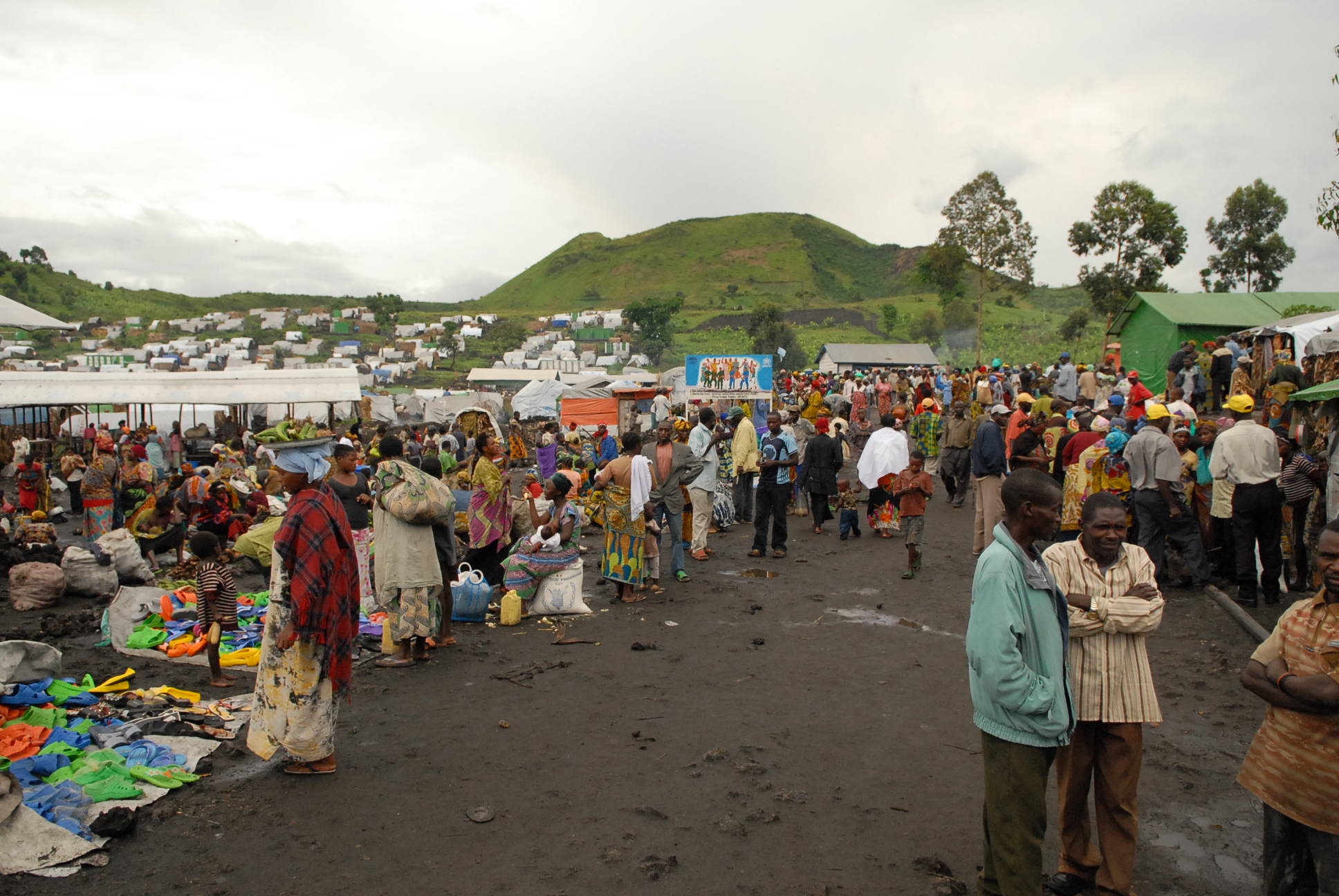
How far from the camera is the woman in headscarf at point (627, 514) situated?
8.76 meters

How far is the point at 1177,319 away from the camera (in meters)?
23.1

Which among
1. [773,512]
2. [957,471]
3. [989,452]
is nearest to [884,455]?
[773,512]

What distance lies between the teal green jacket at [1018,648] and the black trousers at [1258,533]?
19.7ft

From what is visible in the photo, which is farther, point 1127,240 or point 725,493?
point 1127,240

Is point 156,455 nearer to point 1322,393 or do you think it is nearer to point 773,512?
point 773,512

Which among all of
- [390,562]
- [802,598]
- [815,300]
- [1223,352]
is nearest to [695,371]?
[1223,352]

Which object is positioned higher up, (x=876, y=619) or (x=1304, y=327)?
(x=1304, y=327)

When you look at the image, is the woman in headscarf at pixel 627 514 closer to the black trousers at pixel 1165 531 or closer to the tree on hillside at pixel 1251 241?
the black trousers at pixel 1165 531

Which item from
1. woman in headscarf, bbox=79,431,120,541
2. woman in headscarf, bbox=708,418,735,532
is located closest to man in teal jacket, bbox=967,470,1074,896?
woman in headscarf, bbox=708,418,735,532

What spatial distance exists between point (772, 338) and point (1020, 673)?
65891mm

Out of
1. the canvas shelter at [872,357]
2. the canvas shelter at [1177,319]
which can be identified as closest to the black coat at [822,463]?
the canvas shelter at [1177,319]

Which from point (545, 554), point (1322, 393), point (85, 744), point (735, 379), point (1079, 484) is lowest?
point (85, 744)

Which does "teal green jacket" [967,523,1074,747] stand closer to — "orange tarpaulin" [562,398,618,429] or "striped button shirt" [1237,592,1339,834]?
"striped button shirt" [1237,592,1339,834]

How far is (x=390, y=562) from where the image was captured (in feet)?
22.5
